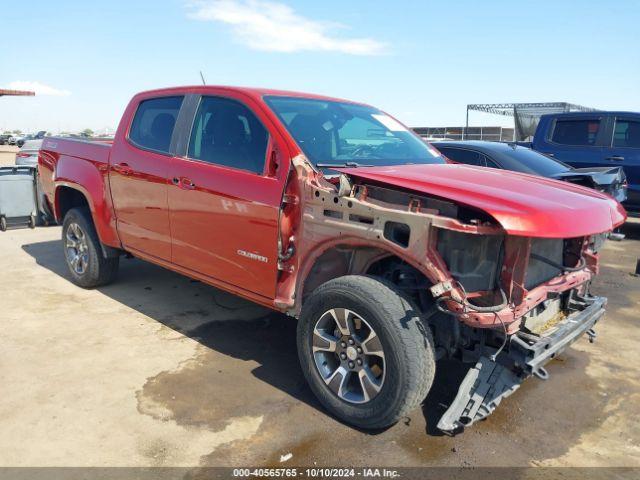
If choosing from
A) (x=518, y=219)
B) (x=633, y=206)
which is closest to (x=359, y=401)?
(x=518, y=219)

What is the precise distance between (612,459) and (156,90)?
14.1ft

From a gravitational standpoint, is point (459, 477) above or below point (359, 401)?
below

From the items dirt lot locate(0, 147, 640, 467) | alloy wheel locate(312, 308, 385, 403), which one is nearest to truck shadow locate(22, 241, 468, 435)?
dirt lot locate(0, 147, 640, 467)

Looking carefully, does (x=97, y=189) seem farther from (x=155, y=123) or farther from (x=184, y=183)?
(x=184, y=183)

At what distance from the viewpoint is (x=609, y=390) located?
3555mm

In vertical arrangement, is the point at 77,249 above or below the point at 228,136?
below

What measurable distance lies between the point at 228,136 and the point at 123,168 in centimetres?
132

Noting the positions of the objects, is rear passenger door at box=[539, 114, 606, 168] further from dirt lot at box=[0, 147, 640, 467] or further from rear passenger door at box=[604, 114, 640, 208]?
dirt lot at box=[0, 147, 640, 467]

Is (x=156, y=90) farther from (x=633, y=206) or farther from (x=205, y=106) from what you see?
(x=633, y=206)

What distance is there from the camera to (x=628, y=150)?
8414 millimetres

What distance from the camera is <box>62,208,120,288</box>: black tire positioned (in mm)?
5227

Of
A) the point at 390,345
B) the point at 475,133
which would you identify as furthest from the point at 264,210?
the point at 475,133

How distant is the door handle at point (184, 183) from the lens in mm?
3875

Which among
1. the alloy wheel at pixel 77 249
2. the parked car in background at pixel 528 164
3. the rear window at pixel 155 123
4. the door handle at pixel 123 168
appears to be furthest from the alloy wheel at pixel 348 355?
the parked car in background at pixel 528 164
